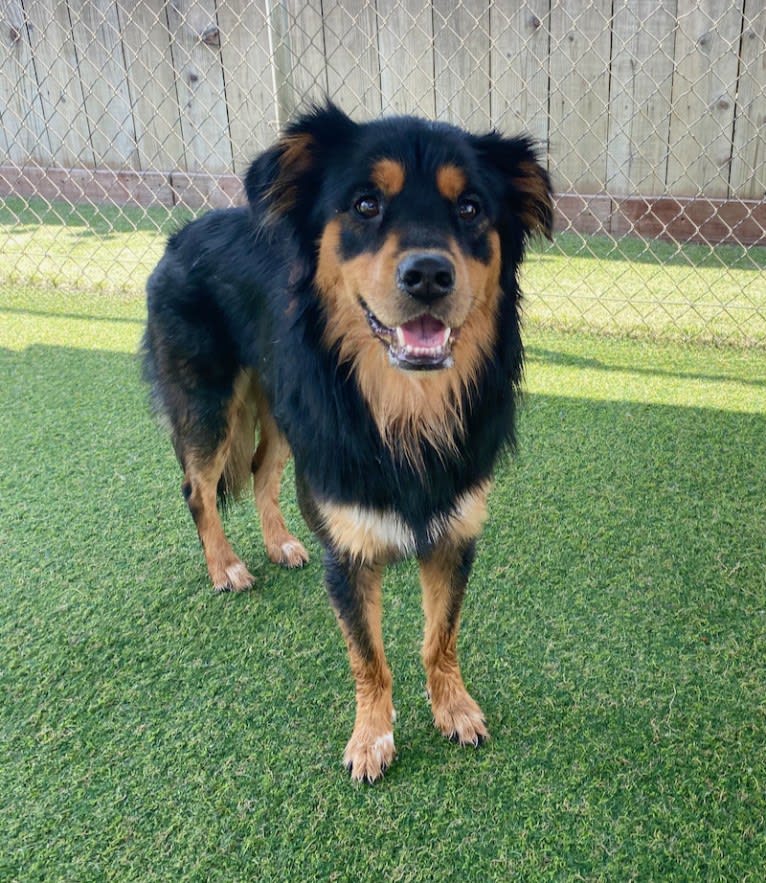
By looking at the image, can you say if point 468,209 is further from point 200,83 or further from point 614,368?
point 200,83

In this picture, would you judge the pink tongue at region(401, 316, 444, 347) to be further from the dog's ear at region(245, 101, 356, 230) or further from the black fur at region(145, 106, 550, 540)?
the dog's ear at region(245, 101, 356, 230)

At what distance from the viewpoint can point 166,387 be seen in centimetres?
249

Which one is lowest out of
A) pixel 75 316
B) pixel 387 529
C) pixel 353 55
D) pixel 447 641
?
pixel 75 316

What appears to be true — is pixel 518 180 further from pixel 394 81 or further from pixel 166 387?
pixel 394 81

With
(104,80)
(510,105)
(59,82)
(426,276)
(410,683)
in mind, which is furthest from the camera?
(59,82)

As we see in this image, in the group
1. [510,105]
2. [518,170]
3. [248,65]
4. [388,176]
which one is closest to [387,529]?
[388,176]

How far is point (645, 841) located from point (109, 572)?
71.1 inches

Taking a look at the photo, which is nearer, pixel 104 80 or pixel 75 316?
pixel 75 316

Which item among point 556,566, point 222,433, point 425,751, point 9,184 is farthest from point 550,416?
point 9,184

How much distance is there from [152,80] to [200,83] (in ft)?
1.61

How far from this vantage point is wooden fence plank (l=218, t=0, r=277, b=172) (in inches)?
219

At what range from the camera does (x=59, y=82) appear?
248 inches

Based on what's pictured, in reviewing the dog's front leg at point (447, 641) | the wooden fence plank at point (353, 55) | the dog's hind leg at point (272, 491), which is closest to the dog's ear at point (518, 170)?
the dog's front leg at point (447, 641)

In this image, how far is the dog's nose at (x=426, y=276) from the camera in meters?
1.47
